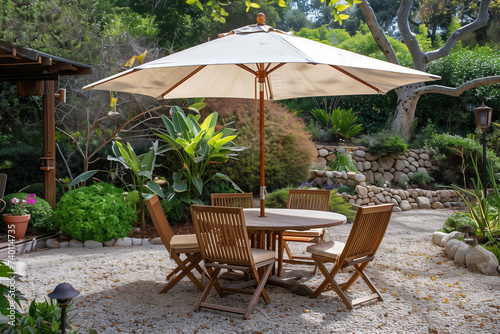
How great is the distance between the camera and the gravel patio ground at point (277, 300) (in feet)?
11.2

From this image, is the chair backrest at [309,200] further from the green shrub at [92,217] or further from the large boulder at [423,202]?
the large boulder at [423,202]

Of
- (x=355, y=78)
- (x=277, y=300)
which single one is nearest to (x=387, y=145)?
(x=355, y=78)

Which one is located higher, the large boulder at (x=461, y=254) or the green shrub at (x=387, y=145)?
the green shrub at (x=387, y=145)

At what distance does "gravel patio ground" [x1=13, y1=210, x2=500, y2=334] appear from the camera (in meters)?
3.41

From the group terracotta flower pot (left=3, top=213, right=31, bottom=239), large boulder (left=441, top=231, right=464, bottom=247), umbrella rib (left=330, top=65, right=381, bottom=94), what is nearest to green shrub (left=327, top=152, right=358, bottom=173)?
large boulder (left=441, top=231, right=464, bottom=247)

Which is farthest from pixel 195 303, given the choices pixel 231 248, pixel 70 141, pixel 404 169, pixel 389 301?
pixel 404 169

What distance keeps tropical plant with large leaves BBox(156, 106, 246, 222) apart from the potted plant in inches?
76.6

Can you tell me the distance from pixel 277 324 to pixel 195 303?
2.54 feet

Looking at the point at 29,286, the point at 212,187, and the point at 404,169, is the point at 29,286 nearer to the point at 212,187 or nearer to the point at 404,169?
the point at 212,187

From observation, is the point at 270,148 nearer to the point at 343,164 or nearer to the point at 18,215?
the point at 343,164

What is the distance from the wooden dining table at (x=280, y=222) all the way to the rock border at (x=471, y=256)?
5.72 feet

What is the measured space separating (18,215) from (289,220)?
4046 millimetres

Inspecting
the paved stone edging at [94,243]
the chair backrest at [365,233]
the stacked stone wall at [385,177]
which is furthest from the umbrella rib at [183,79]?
the stacked stone wall at [385,177]

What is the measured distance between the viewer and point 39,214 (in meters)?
6.41
